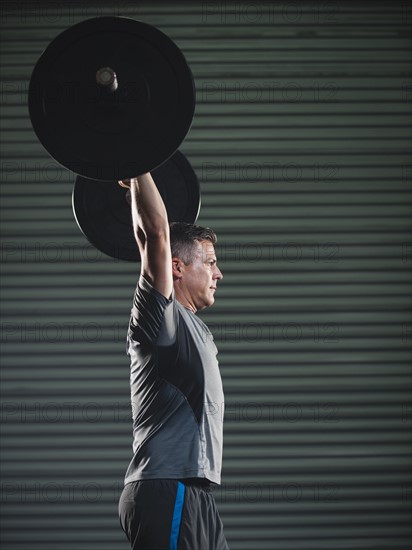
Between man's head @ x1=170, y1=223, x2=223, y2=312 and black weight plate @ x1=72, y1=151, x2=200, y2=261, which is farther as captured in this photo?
black weight plate @ x1=72, y1=151, x2=200, y2=261

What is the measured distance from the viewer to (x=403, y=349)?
15.3 feet

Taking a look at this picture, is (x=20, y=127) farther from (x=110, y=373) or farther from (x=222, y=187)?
(x=110, y=373)

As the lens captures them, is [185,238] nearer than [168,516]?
No

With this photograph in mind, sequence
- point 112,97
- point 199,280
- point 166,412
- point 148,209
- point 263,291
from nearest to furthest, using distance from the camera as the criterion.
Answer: point 112,97 → point 148,209 → point 166,412 → point 199,280 → point 263,291

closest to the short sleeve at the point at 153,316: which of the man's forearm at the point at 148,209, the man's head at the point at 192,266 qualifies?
the man's forearm at the point at 148,209

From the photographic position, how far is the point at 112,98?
2.25 meters

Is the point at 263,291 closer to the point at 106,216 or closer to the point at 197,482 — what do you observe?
the point at 106,216

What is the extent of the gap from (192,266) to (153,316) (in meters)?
0.49

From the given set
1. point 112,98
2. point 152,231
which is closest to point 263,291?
point 152,231

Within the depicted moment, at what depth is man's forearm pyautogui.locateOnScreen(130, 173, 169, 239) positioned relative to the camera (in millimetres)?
2352

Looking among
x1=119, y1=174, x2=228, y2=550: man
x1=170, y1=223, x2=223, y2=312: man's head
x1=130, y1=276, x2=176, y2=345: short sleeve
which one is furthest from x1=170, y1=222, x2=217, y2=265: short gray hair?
x1=130, y1=276, x2=176, y2=345: short sleeve

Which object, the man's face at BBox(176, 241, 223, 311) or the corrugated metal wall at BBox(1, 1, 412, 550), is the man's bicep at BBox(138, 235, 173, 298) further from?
the corrugated metal wall at BBox(1, 1, 412, 550)

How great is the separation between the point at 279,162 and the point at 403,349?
1438mm

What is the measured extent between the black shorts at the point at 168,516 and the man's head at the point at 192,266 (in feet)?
2.40
